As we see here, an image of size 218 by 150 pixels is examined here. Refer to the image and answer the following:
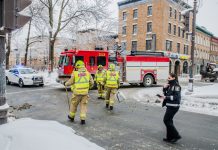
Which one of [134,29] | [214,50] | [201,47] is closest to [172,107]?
[134,29]

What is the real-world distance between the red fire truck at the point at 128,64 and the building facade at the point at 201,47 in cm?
3547

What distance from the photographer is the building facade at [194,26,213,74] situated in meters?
→ 54.2

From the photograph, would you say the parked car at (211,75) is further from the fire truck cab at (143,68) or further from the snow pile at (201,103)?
the snow pile at (201,103)

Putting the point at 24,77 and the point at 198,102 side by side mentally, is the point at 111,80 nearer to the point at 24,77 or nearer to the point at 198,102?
the point at 198,102

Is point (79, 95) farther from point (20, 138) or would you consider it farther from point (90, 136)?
point (20, 138)

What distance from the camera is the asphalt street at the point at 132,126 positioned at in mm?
6094

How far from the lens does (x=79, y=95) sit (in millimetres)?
7801

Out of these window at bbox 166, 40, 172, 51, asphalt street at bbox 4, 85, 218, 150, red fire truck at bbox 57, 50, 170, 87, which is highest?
window at bbox 166, 40, 172, 51

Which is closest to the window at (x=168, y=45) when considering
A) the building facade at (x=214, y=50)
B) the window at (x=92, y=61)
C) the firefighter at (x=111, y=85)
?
the building facade at (x=214, y=50)

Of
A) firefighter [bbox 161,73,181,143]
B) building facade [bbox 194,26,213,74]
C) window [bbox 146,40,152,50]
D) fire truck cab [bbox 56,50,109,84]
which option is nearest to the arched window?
building facade [bbox 194,26,213,74]

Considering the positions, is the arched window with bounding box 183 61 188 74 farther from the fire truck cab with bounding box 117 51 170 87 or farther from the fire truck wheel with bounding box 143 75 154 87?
the fire truck wheel with bounding box 143 75 154 87

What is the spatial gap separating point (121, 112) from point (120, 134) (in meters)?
3.14

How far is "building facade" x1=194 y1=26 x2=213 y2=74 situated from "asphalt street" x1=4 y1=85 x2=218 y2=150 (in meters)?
46.5


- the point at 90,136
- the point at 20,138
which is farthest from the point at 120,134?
the point at 20,138
